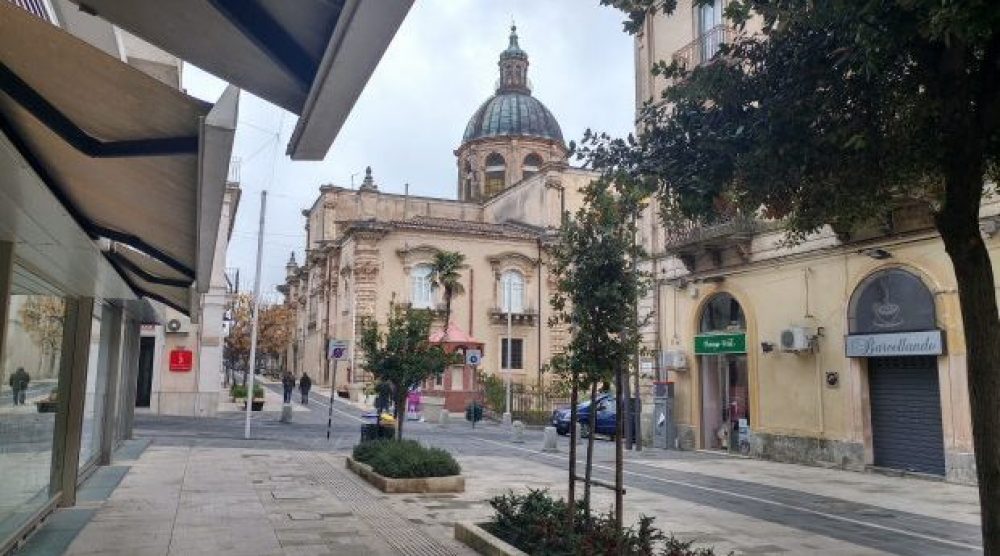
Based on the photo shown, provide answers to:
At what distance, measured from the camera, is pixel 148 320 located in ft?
55.3

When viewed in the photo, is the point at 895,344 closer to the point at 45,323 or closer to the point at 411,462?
the point at 411,462

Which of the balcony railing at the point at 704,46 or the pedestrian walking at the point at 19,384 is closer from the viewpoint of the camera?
the pedestrian walking at the point at 19,384

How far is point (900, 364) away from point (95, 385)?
15479mm

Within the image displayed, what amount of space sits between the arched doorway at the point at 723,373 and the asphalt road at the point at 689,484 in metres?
1.02

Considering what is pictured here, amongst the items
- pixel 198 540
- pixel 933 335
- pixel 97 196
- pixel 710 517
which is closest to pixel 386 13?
pixel 97 196

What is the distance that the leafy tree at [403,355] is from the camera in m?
15.5

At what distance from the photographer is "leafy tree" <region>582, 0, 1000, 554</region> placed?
5.63m

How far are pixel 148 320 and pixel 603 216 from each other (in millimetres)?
12360

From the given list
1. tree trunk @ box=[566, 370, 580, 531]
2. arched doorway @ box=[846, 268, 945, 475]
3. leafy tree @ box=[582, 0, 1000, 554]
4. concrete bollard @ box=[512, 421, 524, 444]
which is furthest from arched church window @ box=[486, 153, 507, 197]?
tree trunk @ box=[566, 370, 580, 531]

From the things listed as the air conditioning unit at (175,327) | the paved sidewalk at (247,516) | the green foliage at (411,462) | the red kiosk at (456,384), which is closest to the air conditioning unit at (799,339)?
the green foliage at (411,462)

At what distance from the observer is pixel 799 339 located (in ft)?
59.9

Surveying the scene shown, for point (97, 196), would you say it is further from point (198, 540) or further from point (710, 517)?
point (710, 517)

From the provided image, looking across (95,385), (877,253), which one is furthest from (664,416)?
(95,385)

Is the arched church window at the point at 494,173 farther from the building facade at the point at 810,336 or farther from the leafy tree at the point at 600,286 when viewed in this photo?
the leafy tree at the point at 600,286
